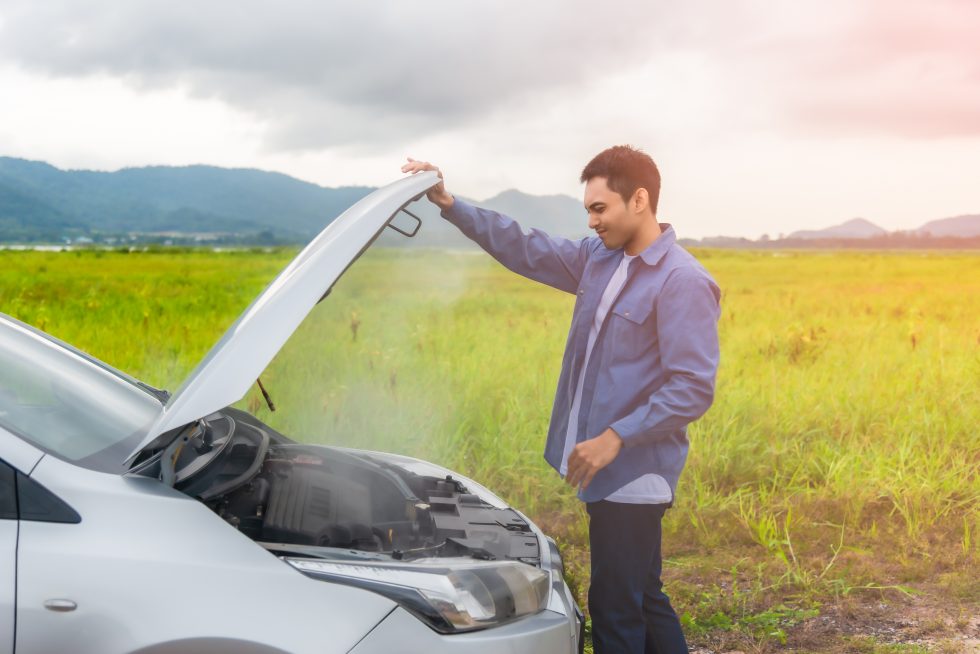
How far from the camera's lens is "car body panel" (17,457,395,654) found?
1.98m

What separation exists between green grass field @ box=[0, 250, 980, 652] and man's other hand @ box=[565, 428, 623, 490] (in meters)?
1.29

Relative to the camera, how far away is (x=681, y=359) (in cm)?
272

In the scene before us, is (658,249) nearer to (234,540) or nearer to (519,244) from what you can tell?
(519,244)

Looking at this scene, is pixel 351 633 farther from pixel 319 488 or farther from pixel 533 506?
pixel 533 506

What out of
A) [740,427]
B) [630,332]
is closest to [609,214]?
[630,332]

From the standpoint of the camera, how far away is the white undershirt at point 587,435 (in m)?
2.81

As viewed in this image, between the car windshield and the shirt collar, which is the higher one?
the shirt collar

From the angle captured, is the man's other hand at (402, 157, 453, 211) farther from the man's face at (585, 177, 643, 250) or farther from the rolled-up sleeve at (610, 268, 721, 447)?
the rolled-up sleeve at (610, 268, 721, 447)

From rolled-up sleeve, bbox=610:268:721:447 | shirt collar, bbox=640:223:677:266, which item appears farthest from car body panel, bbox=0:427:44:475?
shirt collar, bbox=640:223:677:266

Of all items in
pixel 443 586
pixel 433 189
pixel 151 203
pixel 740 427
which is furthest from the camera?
pixel 151 203

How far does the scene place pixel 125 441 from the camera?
259cm

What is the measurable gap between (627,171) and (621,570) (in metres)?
1.18

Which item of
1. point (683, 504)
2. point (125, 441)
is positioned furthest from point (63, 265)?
point (125, 441)

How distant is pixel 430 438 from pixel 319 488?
3123 mm
